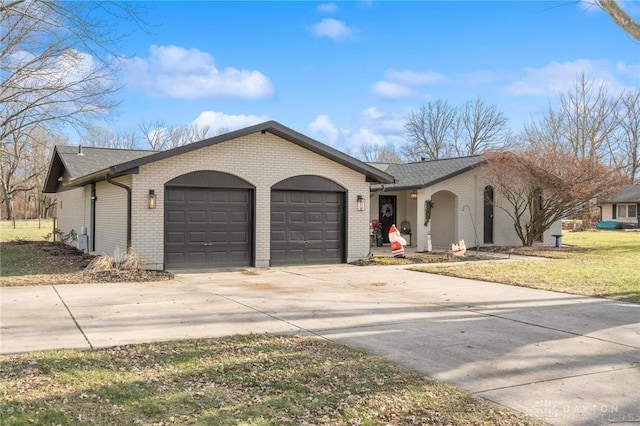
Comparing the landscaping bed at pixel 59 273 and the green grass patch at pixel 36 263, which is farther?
the green grass patch at pixel 36 263

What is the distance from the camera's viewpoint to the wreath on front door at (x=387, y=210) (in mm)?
22875

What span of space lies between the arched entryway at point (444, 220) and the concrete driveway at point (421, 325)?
30.9ft

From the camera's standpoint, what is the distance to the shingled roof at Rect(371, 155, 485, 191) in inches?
794

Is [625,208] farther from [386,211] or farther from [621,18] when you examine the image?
[621,18]

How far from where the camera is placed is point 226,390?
15.3ft

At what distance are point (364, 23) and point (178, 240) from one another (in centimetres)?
767

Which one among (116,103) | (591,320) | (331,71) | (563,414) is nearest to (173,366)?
(563,414)

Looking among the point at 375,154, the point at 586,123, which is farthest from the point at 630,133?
the point at 375,154

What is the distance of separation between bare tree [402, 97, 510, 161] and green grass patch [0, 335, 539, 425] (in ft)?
159

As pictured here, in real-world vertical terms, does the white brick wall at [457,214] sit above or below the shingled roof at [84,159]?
below

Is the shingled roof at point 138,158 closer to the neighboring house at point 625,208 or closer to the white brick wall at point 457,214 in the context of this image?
the white brick wall at point 457,214

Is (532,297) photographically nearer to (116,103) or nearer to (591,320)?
(591,320)

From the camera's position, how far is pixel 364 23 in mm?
14328

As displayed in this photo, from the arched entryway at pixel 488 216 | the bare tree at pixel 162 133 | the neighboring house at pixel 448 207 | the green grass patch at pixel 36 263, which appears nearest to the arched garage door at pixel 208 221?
the green grass patch at pixel 36 263
